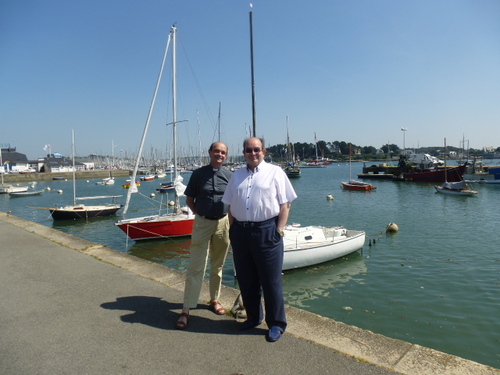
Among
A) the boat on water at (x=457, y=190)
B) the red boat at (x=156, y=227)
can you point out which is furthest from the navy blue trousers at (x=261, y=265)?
the boat on water at (x=457, y=190)

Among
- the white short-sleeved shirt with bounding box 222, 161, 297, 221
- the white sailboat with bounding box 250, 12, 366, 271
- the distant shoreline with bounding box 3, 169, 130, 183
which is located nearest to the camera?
the white short-sleeved shirt with bounding box 222, 161, 297, 221

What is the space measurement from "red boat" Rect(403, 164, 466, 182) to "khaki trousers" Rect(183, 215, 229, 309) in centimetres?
5686

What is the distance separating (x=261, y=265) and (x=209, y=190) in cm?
114

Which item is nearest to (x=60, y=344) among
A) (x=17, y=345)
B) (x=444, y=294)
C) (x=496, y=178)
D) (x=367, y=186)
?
(x=17, y=345)

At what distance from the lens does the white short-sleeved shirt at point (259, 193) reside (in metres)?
3.65

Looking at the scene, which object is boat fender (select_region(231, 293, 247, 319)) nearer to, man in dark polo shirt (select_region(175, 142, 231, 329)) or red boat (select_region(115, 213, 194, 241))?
man in dark polo shirt (select_region(175, 142, 231, 329))

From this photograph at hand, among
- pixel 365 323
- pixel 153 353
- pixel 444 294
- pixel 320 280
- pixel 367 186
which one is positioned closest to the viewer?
pixel 153 353

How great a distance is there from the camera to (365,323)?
7.61 meters

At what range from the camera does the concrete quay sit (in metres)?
3.13

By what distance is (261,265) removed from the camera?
3.70 metres

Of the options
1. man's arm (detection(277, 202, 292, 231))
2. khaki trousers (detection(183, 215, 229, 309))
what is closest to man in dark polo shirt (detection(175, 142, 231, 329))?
khaki trousers (detection(183, 215, 229, 309))

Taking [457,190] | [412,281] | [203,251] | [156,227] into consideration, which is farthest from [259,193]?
[457,190]

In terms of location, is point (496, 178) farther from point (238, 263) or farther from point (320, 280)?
point (238, 263)

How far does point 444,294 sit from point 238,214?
836cm
